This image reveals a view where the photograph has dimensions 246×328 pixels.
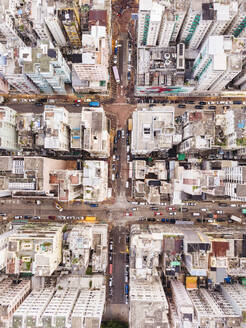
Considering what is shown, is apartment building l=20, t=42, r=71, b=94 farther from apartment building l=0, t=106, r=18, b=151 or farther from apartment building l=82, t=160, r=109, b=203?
apartment building l=82, t=160, r=109, b=203

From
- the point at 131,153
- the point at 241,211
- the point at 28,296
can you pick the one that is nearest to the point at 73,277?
the point at 28,296

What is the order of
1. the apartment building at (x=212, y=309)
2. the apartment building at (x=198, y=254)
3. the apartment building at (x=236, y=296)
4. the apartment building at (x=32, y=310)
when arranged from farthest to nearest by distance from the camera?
the apartment building at (x=198, y=254)
the apartment building at (x=236, y=296)
the apartment building at (x=212, y=309)
the apartment building at (x=32, y=310)

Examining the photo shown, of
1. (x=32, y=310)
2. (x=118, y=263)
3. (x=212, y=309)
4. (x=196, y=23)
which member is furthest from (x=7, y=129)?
(x=212, y=309)

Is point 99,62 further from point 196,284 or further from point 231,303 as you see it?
point 231,303

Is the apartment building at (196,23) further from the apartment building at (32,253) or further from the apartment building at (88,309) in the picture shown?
the apartment building at (88,309)

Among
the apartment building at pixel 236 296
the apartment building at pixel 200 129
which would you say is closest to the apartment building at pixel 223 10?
the apartment building at pixel 200 129

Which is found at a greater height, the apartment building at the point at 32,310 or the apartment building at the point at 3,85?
the apartment building at the point at 3,85

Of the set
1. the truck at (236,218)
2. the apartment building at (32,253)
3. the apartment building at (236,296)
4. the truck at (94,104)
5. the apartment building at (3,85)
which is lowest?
the apartment building at (236,296)
